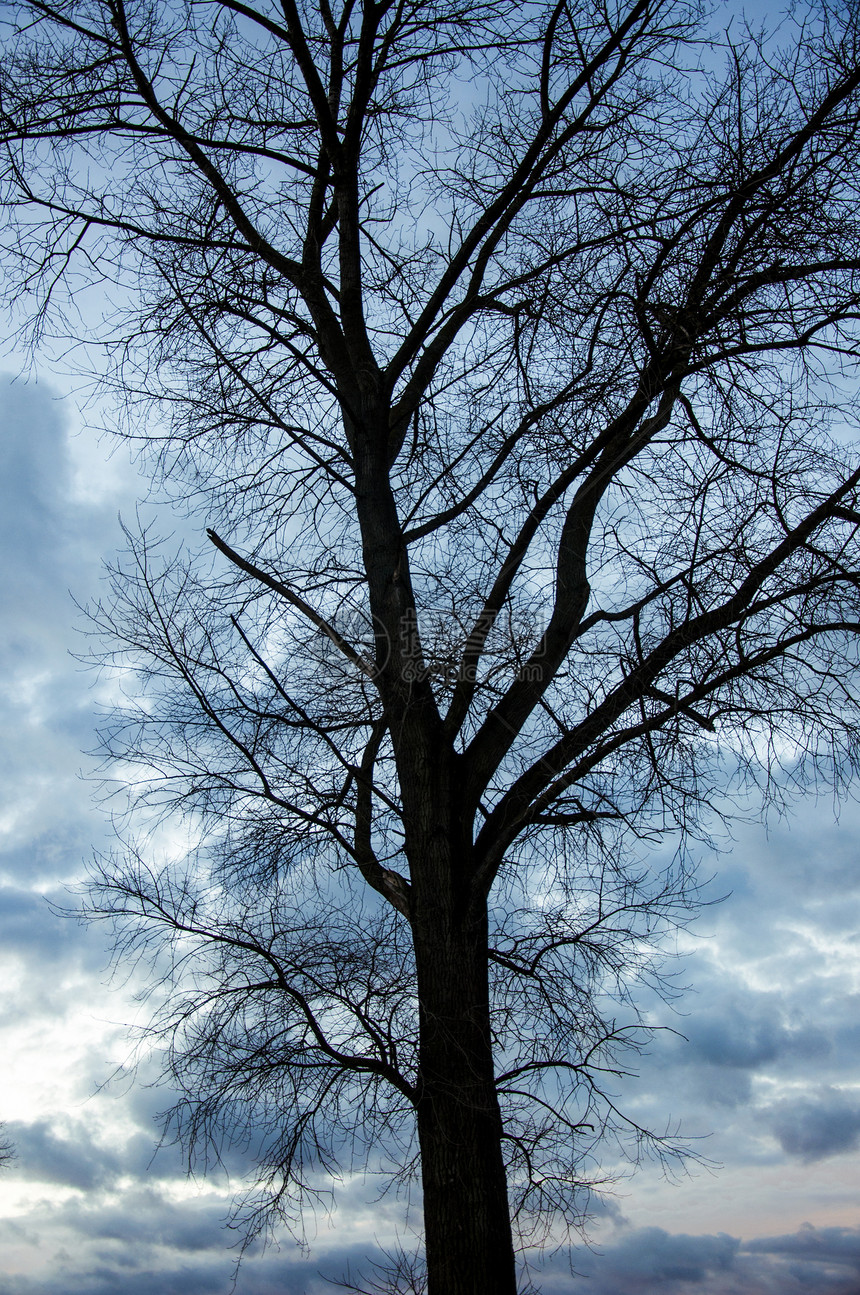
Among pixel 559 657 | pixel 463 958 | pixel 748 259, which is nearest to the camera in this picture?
pixel 463 958

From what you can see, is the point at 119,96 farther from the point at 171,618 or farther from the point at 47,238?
the point at 171,618

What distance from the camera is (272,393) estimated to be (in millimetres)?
5527

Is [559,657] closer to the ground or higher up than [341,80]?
closer to the ground

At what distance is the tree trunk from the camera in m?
3.48

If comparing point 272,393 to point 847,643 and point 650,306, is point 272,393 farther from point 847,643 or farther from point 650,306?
point 847,643

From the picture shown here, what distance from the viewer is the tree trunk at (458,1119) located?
11.4 feet

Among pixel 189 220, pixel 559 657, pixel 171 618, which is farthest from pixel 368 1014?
pixel 189 220

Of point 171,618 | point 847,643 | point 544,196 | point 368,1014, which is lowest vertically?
point 368,1014

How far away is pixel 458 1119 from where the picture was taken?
3678 millimetres

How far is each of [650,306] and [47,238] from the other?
3.53 m

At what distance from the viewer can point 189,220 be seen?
540 cm

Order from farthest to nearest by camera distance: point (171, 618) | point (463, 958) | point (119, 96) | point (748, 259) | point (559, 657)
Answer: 1. point (119, 96)
2. point (171, 618)
3. point (559, 657)
4. point (748, 259)
5. point (463, 958)

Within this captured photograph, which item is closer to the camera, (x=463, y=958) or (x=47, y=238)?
(x=463, y=958)

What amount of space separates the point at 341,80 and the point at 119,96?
1228mm
